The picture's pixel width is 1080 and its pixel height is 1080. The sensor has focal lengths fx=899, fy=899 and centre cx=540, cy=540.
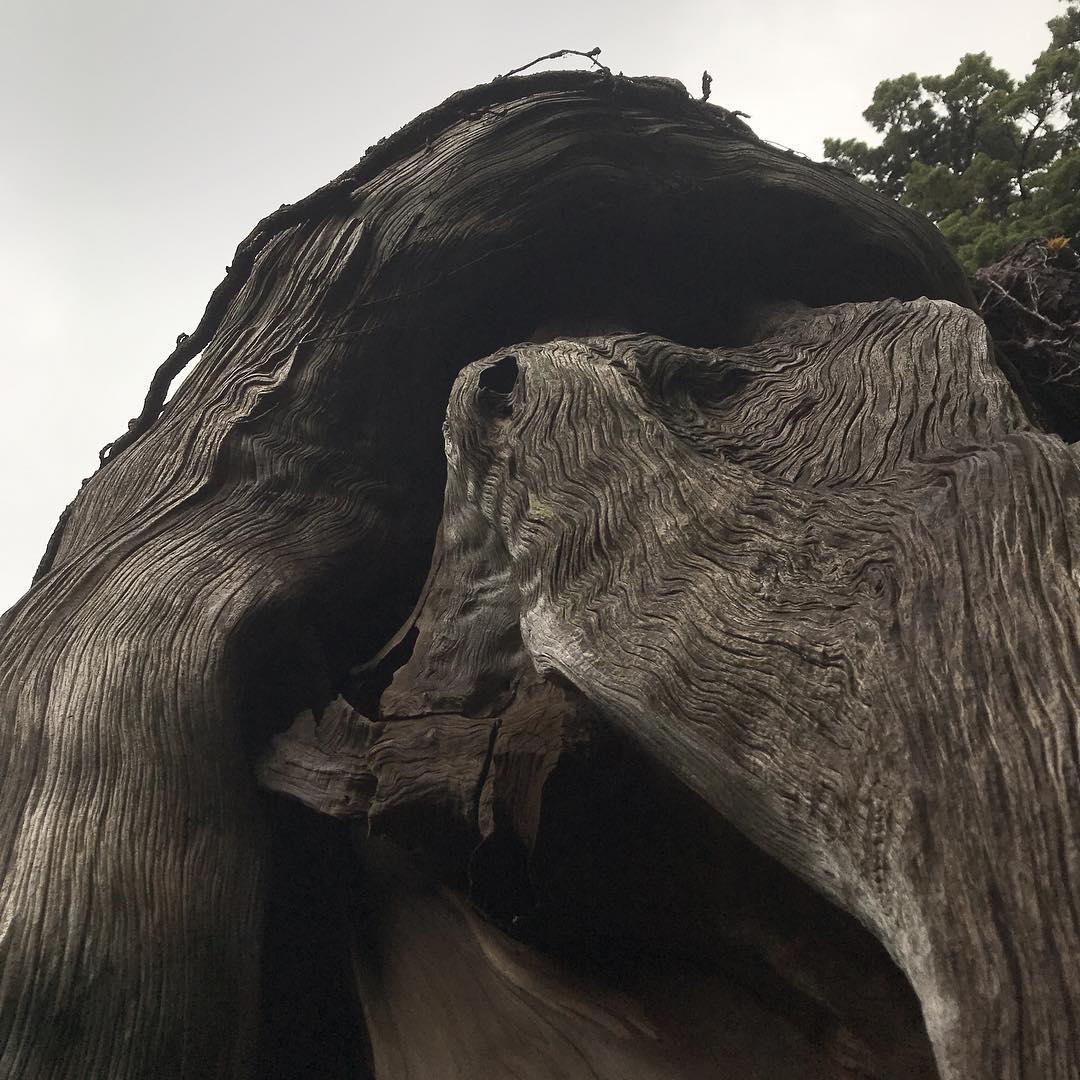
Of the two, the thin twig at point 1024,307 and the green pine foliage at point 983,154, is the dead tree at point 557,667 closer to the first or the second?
the thin twig at point 1024,307

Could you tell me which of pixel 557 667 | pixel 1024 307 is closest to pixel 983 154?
pixel 1024 307

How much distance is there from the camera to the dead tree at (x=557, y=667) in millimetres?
1138

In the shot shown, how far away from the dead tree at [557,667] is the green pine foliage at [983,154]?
2.33 meters

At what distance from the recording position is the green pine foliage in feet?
16.9

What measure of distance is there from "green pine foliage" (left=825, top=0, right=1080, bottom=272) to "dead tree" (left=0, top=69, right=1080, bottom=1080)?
2331 mm

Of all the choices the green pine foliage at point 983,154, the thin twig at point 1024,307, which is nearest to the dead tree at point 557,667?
the thin twig at point 1024,307

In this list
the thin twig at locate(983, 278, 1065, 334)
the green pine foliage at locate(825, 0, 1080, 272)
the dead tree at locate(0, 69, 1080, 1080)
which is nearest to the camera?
the dead tree at locate(0, 69, 1080, 1080)

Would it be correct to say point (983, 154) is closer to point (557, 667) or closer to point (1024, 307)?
point (1024, 307)

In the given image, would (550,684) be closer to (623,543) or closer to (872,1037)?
(623,543)

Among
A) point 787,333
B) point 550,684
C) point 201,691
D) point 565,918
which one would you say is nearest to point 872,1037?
point 565,918

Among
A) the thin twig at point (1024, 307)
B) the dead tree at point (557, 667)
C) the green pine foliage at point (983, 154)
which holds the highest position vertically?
the green pine foliage at point (983, 154)

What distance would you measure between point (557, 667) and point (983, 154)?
5507 millimetres

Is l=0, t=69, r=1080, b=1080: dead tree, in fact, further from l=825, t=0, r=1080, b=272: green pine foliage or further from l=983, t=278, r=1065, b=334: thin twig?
l=825, t=0, r=1080, b=272: green pine foliage

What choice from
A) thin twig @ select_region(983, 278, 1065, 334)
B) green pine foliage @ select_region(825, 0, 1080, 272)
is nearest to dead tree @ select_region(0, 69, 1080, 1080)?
thin twig @ select_region(983, 278, 1065, 334)
